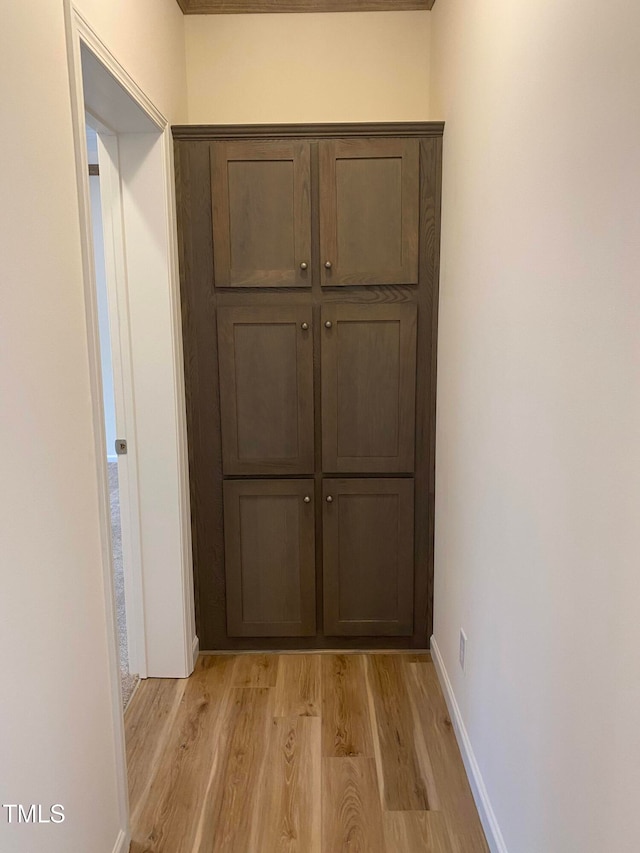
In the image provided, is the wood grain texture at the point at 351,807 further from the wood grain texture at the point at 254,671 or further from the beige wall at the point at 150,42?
the beige wall at the point at 150,42

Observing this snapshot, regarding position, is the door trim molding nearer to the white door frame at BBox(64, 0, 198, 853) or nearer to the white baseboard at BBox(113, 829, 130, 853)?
the white door frame at BBox(64, 0, 198, 853)

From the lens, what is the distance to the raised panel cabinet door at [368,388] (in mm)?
2543

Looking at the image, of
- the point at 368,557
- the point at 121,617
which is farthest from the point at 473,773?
the point at 121,617

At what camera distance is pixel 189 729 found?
2.29 metres

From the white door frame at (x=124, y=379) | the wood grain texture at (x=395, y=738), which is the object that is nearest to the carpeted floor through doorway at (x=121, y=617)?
the white door frame at (x=124, y=379)

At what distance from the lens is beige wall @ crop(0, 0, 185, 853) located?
3.63ft

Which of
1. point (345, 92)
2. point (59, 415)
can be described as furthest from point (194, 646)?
point (345, 92)

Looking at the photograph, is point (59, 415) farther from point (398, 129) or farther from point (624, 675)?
point (398, 129)

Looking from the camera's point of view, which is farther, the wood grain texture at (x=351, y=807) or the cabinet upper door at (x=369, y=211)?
the cabinet upper door at (x=369, y=211)

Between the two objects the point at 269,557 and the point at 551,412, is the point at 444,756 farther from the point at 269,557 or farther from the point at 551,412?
the point at 551,412

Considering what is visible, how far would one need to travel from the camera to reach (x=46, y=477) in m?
1.25

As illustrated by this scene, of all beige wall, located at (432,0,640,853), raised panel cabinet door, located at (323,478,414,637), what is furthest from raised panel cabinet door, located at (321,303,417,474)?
beige wall, located at (432,0,640,853)

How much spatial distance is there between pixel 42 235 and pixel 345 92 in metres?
1.93

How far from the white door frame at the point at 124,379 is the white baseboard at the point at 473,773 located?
99 cm
